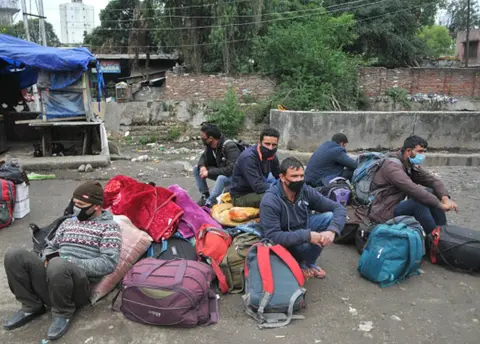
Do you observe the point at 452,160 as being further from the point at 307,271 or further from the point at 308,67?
the point at 308,67

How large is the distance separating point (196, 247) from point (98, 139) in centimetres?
755

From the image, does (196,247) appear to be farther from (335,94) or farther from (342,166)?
(335,94)

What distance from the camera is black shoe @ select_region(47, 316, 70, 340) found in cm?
277

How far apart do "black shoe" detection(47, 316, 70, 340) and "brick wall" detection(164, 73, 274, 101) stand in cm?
1305

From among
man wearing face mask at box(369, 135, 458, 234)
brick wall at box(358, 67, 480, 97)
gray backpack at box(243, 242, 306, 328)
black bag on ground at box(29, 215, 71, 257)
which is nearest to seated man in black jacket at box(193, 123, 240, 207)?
man wearing face mask at box(369, 135, 458, 234)

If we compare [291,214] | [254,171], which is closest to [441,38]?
[254,171]

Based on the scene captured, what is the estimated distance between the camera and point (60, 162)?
27.7 feet

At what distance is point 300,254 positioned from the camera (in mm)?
3467

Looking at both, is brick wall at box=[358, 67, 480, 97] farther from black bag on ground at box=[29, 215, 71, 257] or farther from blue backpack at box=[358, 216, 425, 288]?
black bag on ground at box=[29, 215, 71, 257]

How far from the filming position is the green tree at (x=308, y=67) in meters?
13.8

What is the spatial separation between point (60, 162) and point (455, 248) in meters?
7.65

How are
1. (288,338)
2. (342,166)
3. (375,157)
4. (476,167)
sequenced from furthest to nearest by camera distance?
(476,167) < (342,166) < (375,157) < (288,338)

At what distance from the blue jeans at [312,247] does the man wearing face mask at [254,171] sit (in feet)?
2.34

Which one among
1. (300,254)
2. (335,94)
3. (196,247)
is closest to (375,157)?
(300,254)
